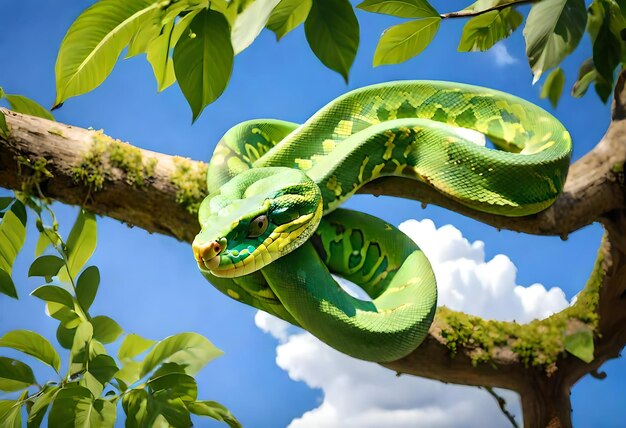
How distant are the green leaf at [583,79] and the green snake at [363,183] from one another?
0.97ft

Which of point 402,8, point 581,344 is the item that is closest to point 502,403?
point 581,344

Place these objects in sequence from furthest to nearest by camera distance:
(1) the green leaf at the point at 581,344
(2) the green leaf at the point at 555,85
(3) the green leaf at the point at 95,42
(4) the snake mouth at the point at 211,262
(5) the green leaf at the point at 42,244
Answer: (1) the green leaf at the point at 581,344 → (2) the green leaf at the point at 555,85 → (5) the green leaf at the point at 42,244 → (4) the snake mouth at the point at 211,262 → (3) the green leaf at the point at 95,42

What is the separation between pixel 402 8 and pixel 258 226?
2.13ft

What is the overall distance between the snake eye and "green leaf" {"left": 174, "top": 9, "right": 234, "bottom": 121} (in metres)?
0.72

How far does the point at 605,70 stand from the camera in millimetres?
890

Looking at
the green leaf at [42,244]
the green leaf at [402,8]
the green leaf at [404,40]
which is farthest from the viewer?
the green leaf at [42,244]

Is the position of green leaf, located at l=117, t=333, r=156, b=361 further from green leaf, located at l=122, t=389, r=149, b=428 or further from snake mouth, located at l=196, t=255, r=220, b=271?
snake mouth, located at l=196, t=255, r=220, b=271

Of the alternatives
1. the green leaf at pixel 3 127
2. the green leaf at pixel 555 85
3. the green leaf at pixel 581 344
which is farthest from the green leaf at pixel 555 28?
the green leaf at pixel 581 344

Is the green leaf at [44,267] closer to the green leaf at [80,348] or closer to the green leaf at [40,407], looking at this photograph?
the green leaf at [80,348]

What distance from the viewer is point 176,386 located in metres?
1.47

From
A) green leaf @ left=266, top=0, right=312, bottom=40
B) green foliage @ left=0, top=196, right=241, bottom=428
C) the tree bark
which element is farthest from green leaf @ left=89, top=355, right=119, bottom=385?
green leaf @ left=266, top=0, right=312, bottom=40

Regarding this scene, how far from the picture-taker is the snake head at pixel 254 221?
1273 millimetres

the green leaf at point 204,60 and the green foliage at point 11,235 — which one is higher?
the green leaf at point 204,60

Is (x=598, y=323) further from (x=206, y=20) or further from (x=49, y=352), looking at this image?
(x=206, y=20)
